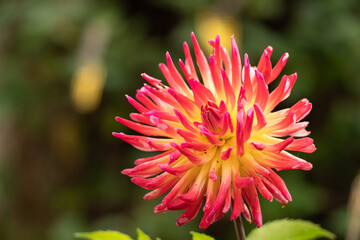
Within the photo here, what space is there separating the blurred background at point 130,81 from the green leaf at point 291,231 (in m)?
2.09

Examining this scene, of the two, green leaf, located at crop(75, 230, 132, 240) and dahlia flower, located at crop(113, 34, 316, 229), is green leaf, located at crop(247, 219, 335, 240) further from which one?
green leaf, located at crop(75, 230, 132, 240)

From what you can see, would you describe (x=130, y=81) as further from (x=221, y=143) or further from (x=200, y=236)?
(x=200, y=236)

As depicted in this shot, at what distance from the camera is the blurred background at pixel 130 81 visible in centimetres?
333

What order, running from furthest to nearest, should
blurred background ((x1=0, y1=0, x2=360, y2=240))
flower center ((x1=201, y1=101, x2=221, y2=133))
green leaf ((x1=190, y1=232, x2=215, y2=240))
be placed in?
1. blurred background ((x1=0, y1=0, x2=360, y2=240))
2. flower center ((x1=201, y1=101, x2=221, y2=133))
3. green leaf ((x1=190, y1=232, x2=215, y2=240))

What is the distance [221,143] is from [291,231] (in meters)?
0.26

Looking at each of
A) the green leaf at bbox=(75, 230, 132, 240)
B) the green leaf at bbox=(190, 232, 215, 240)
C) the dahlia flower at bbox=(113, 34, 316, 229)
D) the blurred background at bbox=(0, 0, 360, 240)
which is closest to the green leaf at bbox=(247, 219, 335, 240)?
the dahlia flower at bbox=(113, 34, 316, 229)

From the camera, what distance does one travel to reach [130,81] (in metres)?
3.56

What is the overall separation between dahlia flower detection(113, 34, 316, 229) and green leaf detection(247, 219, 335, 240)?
0.06 meters

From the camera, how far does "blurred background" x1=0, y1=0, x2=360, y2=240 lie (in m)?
3.33

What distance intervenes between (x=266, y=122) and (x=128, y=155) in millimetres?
2766

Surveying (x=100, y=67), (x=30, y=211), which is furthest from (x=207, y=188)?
(x=30, y=211)

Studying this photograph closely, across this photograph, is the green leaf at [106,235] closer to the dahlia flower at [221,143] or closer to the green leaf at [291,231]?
the dahlia flower at [221,143]

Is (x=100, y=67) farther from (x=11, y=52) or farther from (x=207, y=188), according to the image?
(x=207, y=188)

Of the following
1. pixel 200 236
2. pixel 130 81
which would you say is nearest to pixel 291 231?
pixel 200 236
